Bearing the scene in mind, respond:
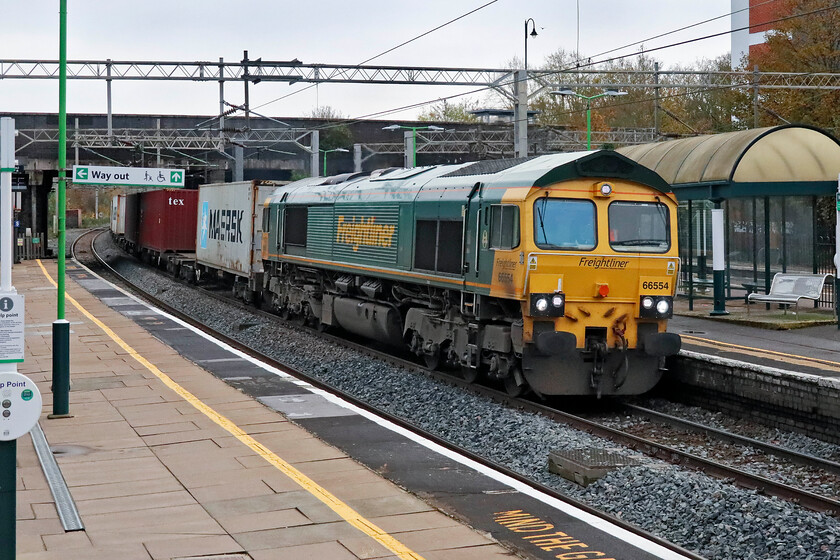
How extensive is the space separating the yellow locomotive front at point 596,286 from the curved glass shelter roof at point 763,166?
23.5ft

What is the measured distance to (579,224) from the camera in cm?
1325

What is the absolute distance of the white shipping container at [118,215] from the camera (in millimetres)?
56438

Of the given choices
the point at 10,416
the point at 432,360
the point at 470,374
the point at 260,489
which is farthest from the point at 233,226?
the point at 10,416

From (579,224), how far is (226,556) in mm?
7842

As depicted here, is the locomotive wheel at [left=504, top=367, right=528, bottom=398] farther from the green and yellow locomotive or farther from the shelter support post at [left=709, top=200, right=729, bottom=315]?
the shelter support post at [left=709, top=200, right=729, bottom=315]

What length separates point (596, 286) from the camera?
1312 centimetres

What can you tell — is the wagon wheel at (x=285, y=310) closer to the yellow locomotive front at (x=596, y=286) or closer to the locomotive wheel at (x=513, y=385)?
the locomotive wheel at (x=513, y=385)

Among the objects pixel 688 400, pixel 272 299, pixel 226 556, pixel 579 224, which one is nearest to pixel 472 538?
pixel 226 556

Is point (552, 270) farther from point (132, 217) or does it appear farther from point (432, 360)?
point (132, 217)

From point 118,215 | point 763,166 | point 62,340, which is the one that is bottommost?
point 62,340

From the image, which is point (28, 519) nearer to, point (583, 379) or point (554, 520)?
point (554, 520)

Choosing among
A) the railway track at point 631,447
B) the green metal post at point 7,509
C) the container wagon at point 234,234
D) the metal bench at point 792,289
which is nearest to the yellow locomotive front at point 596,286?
the railway track at point 631,447

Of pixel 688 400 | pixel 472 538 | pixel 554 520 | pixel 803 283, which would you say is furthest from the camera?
pixel 803 283

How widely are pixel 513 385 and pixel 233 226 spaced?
53.8ft
